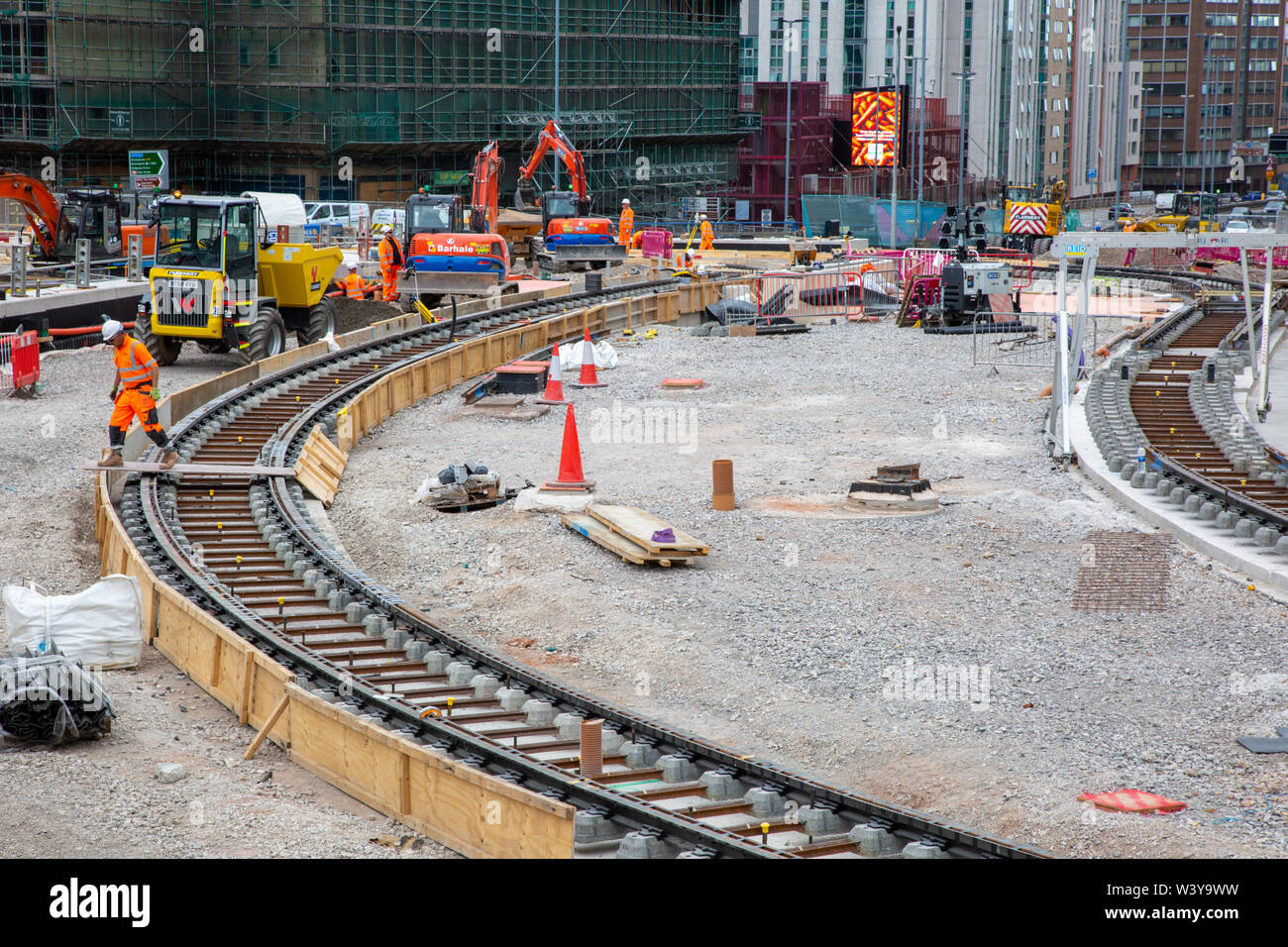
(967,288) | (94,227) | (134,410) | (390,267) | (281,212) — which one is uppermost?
(94,227)

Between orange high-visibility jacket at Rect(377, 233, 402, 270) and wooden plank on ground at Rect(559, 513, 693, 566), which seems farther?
orange high-visibility jacket at Rect(377, 233, 402, 270)

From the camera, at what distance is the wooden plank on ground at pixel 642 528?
13.5 metres

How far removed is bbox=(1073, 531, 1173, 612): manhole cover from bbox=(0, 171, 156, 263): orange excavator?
94.0 ft

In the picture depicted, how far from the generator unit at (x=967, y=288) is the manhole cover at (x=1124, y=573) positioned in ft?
54.7

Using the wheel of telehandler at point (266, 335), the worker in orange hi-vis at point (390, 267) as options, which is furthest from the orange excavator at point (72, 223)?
the wheel of telehandler at point (266, 335)

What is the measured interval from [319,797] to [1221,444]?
42.6 feet

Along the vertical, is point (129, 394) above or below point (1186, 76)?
below

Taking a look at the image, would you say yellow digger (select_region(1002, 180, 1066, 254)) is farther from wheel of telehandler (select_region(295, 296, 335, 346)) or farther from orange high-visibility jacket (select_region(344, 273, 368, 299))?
wheel of telehandler (select_region(295, 296, 335, 346))

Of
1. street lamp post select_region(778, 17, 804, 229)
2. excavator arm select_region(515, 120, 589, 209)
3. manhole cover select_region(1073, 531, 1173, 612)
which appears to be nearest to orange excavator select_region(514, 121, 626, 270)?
excavator arm select_region(515, 120, 589, 209)

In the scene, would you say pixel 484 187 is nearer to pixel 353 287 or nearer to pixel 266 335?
pixel 353 287

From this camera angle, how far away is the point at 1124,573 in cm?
1354

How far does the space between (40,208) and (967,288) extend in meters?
22.8

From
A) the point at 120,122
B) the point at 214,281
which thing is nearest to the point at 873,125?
the point at 120,122

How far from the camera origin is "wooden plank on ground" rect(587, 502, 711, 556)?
13.5m
